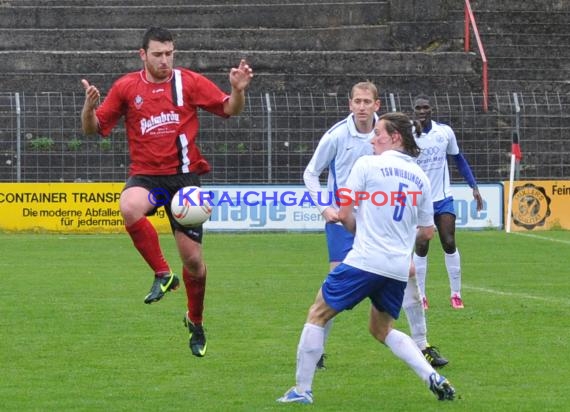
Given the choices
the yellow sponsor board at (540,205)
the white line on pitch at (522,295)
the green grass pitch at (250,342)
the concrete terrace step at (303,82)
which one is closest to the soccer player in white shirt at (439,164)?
the green grass pitch at (250,342)

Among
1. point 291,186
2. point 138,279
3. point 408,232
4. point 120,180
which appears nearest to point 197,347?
point 408,232

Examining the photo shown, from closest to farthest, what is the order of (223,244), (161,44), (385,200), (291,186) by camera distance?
(385,200), (161,44), (223,244), (291,186)

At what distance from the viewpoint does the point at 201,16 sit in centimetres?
3106

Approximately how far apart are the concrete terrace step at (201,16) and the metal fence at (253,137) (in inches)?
155

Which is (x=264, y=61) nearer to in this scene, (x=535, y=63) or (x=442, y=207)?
(x=535, y=63)

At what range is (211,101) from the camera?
968 cm

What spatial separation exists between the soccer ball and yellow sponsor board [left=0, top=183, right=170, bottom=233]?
606 inches

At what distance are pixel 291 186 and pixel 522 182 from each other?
454cm

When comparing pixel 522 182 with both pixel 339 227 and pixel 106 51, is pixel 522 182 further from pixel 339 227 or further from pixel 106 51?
pixel 339 227

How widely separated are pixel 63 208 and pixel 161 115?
52.8ft

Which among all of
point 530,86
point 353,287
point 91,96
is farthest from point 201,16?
point 353,287

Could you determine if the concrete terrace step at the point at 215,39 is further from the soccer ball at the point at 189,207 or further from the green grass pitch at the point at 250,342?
the soccer ball at the point at 189,207

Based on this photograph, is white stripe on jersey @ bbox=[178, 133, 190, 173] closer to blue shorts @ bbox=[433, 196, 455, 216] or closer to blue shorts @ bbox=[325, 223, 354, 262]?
blue shorts @ bbox=[325, 223, 354, 262]

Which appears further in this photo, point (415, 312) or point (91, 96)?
point (415, 312)
